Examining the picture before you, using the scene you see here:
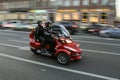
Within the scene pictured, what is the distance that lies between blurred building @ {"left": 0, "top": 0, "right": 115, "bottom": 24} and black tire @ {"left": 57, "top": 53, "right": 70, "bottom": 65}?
36568 millimetres

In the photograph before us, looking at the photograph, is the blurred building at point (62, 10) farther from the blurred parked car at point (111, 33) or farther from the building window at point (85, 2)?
the blurred parked car at point (111, 33)

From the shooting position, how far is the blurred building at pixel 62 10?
4797 cm

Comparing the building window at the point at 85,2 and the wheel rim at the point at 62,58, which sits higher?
the building window at the point at 85,2

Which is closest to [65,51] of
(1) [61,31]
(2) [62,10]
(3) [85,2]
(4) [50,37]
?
(4) [50,37]

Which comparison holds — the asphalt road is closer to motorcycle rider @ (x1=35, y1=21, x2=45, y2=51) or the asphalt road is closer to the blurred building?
motorcycle rider @ (x1=35, y1=21, x2=45, y2=51)

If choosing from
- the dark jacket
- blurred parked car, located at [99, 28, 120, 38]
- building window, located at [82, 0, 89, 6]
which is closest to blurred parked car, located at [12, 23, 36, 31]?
blurred parked car, located at [99, 28, 120, 38]

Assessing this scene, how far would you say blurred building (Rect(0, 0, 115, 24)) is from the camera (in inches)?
1889

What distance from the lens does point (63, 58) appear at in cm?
1097

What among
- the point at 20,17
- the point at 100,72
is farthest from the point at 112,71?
the point at 20,17

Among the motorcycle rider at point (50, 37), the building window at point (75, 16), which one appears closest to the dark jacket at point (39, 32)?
the motorcycle rider at point (50, 37)

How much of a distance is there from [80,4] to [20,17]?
1899 cm

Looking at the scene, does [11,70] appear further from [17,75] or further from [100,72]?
[100,72]

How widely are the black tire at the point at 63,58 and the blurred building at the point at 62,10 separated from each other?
3657 cm

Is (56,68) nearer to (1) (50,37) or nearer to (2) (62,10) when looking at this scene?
(1) (50,37)
